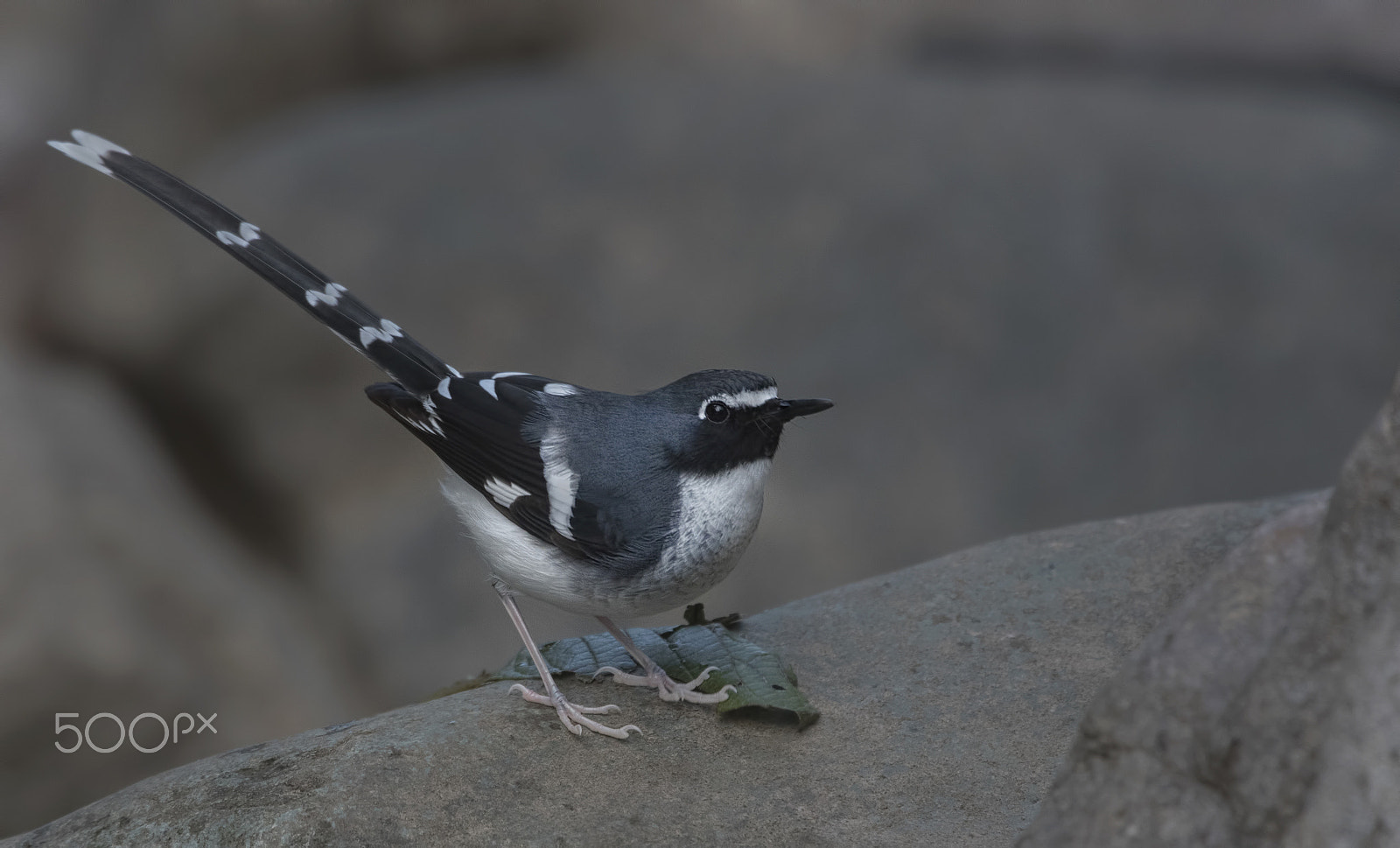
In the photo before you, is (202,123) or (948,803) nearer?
(948,803)

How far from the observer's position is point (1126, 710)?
6.68 feet

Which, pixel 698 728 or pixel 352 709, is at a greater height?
pixel 698 728

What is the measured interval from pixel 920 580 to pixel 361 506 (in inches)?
176

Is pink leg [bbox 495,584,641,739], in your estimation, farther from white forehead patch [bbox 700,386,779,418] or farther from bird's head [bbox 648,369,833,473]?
white forehead patch [bbox 700,386,779,418]

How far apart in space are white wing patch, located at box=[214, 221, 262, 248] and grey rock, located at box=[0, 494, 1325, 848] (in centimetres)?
136

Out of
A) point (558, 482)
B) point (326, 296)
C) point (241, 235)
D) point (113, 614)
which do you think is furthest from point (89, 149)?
point (113, 614)

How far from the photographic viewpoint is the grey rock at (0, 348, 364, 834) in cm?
578

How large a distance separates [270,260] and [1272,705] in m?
2.72

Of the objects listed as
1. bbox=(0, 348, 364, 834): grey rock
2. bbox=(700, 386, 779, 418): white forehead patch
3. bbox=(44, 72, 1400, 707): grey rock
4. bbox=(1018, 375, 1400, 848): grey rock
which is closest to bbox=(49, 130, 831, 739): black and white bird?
bbox=(700, 386, 779, 418): white forehead patch

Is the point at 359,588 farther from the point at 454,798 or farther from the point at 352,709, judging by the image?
the point at 454,798

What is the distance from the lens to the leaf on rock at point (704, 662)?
3232 mm

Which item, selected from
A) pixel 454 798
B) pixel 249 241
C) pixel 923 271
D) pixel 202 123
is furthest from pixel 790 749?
pixel 202 123

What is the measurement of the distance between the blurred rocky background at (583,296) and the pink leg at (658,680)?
2.46 metres

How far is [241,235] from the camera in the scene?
340 cm
